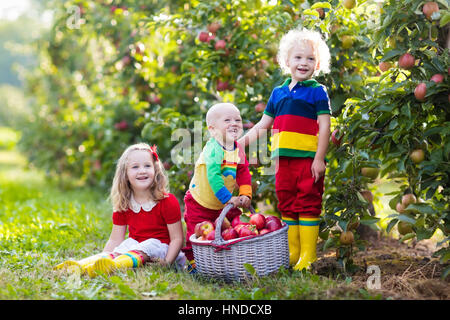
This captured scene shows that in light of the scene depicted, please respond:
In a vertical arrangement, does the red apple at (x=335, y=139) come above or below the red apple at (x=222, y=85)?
below

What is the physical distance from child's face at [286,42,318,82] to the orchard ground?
1079 mm

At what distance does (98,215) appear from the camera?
4.48 meters

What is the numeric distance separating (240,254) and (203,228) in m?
0.28

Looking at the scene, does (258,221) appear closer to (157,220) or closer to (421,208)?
(157,220)

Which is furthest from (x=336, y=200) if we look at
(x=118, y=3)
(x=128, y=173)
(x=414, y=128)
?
(x=118, y=3)

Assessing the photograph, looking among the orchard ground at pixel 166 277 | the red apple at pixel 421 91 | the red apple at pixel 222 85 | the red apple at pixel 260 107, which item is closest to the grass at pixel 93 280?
the orchard ground at pixel 166 277

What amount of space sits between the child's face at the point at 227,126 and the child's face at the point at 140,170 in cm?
46

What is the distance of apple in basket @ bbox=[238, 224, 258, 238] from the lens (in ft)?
8.38

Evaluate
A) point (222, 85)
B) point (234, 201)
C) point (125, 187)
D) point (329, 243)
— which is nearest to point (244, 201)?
point (234, 201)

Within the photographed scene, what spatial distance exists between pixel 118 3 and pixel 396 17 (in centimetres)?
381

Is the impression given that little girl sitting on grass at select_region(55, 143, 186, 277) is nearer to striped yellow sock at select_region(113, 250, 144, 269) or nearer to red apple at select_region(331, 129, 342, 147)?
striped yellow sock at select_region(113, 250, 144, 269)

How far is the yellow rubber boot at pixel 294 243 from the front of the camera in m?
2.91

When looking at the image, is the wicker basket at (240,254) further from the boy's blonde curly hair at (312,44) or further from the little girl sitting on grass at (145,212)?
the boy's blonde curly hair at (312,44)
